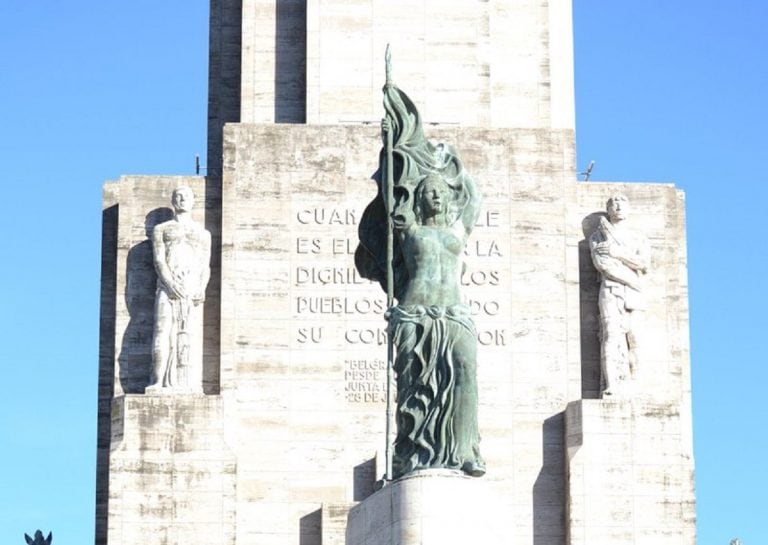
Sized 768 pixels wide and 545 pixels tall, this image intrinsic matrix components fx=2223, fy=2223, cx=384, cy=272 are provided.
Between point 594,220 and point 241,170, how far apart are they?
592cm

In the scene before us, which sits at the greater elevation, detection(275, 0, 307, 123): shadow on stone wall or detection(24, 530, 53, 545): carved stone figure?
detection(275, 0, 307, 123): shadow on stone wall

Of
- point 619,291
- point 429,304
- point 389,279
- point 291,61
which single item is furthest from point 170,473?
point 429,304

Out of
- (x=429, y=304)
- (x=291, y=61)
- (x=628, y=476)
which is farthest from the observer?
(x=291, y=61)

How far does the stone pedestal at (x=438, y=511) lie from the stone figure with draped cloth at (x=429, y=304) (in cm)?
49

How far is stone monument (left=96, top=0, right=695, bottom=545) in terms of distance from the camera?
34781mm

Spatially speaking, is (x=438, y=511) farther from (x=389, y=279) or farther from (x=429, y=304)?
(x=389, y=279)

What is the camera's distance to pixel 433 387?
25.1m

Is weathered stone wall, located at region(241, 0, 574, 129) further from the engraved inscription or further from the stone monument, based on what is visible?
the engraved inscription

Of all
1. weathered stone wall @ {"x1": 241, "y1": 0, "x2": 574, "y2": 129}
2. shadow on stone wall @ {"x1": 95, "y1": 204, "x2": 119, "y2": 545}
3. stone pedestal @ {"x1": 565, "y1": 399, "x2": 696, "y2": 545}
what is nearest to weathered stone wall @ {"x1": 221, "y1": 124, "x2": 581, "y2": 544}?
stone pedestal @ {"x1": 565, "y1": 399, "x2": 696, "y2": 545}

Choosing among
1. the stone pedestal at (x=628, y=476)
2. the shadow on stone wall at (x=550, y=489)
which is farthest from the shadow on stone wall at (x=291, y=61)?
the stone pedestal at (x=628, y=476)

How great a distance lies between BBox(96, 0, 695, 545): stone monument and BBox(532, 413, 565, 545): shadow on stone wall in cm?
3

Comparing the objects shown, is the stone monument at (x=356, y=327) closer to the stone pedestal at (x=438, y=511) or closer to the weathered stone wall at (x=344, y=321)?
the weathered stone wall at (x=344, y=321)

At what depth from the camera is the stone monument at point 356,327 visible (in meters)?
34.8

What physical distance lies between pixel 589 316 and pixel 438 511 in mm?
13155
